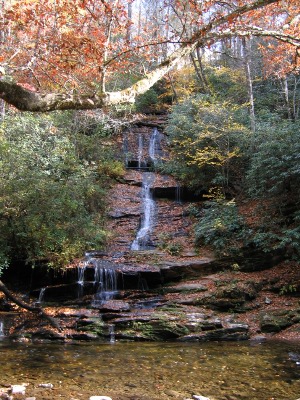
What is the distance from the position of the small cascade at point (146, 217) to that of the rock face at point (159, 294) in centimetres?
13

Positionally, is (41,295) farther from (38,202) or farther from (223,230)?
(223,230)

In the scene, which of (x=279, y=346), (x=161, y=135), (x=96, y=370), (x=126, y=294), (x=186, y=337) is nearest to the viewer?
(x=96, y=370)

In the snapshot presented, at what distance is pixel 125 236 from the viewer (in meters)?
15.7

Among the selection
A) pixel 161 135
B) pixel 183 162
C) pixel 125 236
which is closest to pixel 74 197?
pixel 125 236

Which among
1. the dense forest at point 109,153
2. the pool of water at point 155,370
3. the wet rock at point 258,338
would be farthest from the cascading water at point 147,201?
the pool of water at point 155,370

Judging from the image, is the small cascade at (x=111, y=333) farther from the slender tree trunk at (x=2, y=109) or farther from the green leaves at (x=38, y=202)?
the slender tree trunk at (x=2, y=109)

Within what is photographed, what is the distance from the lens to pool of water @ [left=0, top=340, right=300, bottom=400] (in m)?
5.14

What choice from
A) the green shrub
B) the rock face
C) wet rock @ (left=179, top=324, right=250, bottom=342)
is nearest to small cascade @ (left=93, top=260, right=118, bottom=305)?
the rock face

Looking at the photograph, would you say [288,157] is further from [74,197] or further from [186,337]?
[74,197]

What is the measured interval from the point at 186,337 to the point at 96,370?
11.4 ft

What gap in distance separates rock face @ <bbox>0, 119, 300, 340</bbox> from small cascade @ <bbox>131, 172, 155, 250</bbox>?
0.43 feet

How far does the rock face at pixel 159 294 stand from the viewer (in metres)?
9.42

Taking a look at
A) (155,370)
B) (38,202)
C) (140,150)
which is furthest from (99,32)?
(140,150)

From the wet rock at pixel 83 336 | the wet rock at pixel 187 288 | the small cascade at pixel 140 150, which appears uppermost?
the small cascade at pixel 140 150
